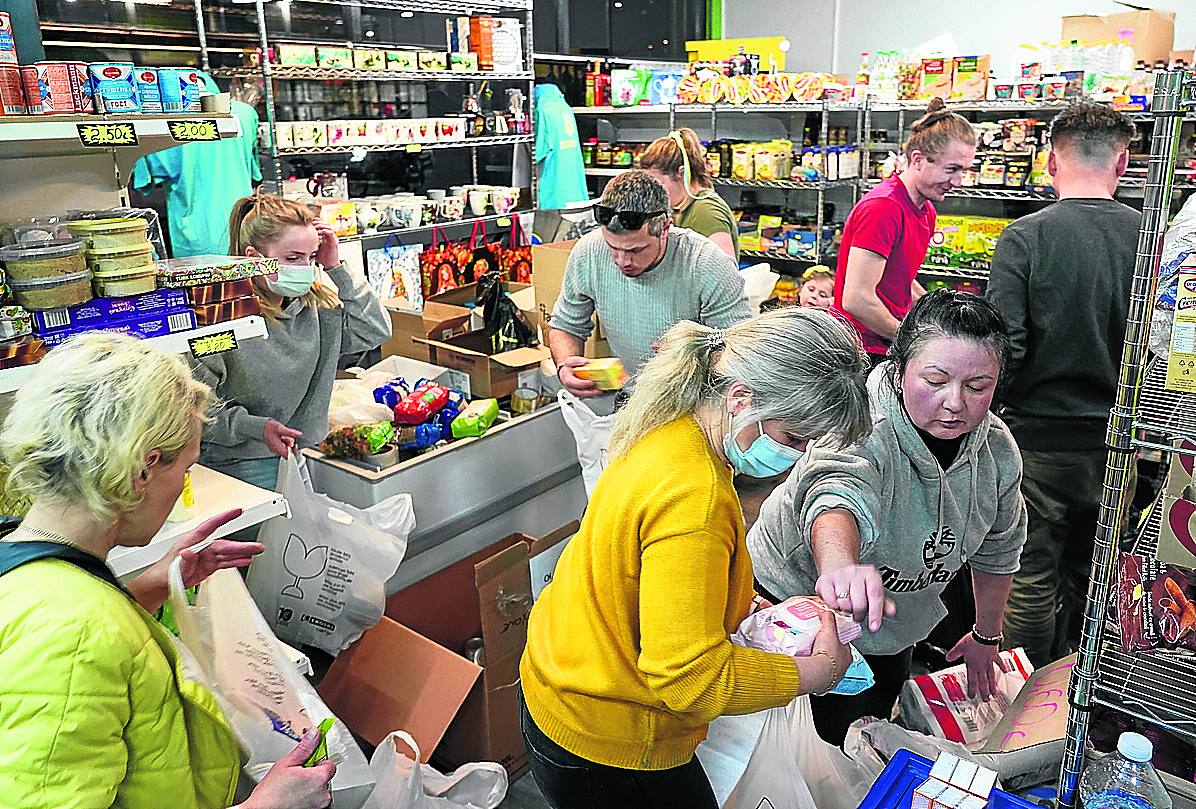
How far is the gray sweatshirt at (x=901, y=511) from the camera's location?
1783 millimetres

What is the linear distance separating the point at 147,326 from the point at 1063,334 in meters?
2.40

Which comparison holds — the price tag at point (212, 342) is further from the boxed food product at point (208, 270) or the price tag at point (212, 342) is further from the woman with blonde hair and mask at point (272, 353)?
the woman with blonde hair and mask at point (272, 353)

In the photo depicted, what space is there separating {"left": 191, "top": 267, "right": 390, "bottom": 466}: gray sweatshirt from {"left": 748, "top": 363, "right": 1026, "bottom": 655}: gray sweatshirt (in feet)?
4.80

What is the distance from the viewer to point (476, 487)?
320 centimetres

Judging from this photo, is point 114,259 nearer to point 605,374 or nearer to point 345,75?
point 605,374

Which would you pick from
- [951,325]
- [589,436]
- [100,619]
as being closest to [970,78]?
[589,436]

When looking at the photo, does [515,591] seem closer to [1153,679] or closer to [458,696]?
[458,696]

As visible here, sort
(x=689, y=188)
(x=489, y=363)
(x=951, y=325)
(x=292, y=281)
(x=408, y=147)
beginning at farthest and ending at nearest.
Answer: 1. (x=408, y=147)
2. (x=689, y=188)
3. (x=489, y=363)
4. (x=292, y=281)
5. (x=951, y=325)

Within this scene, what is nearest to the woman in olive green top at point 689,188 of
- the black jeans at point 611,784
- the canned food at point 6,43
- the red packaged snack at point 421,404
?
the red packaged snack at point 421,404

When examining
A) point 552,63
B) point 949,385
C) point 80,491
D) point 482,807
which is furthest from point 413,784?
point 552,63

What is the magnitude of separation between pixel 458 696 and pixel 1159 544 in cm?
170

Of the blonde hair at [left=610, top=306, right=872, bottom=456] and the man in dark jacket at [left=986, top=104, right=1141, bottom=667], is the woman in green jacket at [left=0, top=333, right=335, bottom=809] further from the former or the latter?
the man in dark jacket at [left=986, top=104, right=1141, bottom=667]

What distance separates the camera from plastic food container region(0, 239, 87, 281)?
1911 mm

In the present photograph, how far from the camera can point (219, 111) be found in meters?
2.18
